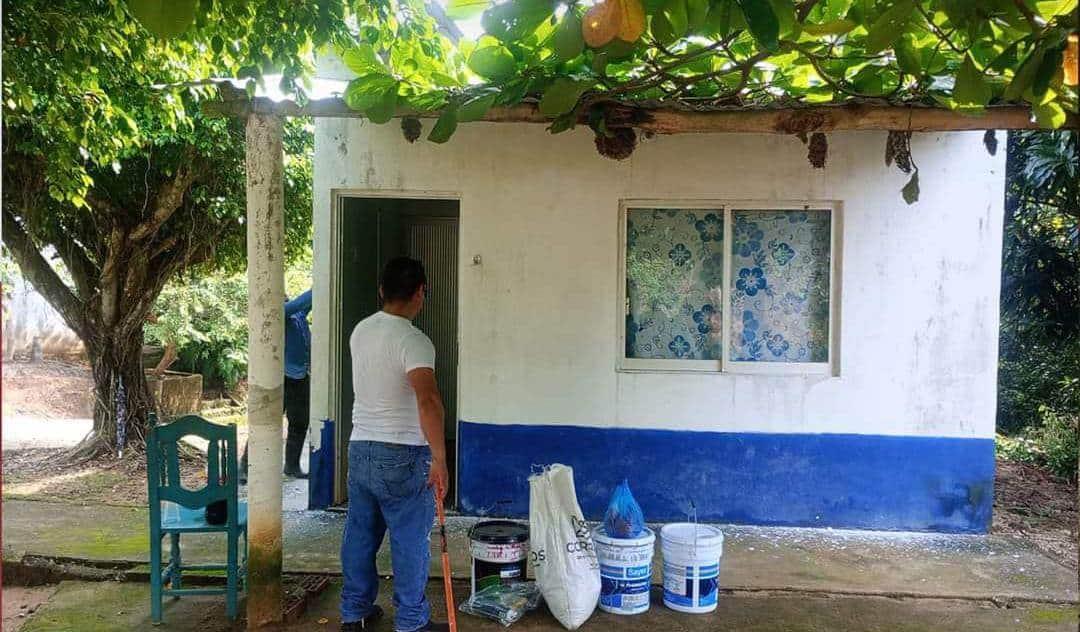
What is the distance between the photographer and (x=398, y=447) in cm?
360

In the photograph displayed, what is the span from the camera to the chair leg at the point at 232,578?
12.8ft

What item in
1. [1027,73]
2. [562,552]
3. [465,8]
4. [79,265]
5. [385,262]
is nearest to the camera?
[1027,73]

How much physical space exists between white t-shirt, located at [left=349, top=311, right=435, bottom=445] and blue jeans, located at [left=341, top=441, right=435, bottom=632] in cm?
6

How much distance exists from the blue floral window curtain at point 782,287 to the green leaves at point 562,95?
7.16 feet

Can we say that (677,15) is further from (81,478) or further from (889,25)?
(81,478)

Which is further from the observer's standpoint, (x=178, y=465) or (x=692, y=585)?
(x=692, y=585)

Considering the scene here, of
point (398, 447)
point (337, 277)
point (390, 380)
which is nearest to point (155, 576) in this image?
point (398, 447)

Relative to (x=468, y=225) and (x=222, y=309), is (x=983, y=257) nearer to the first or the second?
(x=468, y=225)

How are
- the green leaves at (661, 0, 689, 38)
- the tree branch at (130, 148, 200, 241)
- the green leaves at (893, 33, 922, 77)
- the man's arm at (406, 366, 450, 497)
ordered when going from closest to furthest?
the green leaves at (661, 0, 689, 38)
the green leaves at (893, 33, 922, 77)
the man's arm at (406, 366, 450, 497)
the tree branch at (130, 148, 200, 241)

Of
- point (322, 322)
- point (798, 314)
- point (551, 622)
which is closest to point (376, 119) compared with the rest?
point (322, 322)

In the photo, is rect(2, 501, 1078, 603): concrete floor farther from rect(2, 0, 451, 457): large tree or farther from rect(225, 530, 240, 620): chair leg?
rect(2, 0, 451, 457): large tree

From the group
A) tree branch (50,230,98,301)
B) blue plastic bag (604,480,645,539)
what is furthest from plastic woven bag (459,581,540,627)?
tree branch (50,230,98,301)

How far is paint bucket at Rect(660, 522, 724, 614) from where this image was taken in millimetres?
3951

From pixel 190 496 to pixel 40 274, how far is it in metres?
5.31
